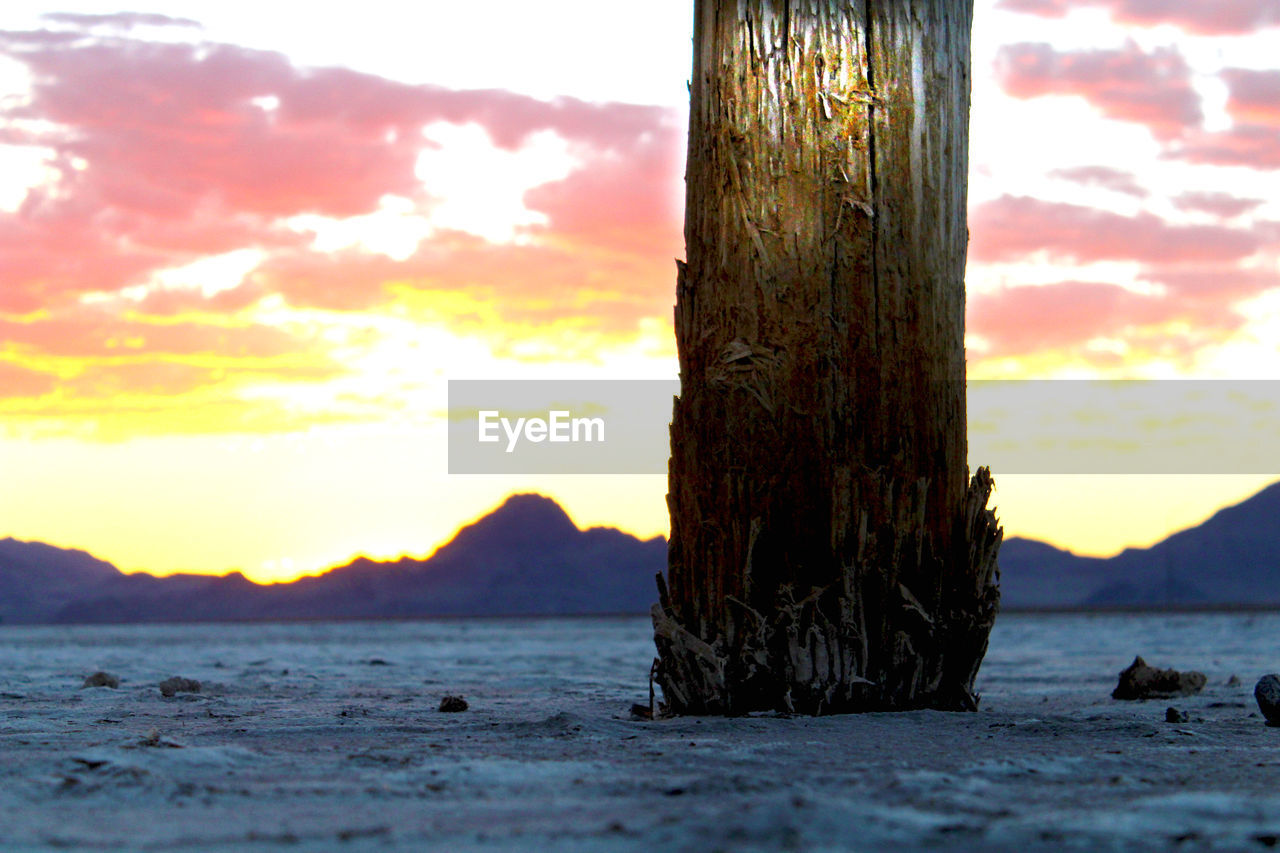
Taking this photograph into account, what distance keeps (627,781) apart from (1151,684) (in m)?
3.91

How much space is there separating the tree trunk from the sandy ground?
279 mm

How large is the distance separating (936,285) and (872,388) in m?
0.45

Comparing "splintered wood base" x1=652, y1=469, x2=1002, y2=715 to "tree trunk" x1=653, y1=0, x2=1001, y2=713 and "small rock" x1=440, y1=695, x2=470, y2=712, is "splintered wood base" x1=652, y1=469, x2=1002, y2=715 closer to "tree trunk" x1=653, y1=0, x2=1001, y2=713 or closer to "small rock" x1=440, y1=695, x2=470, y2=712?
"tree trunk" x1=653, y1=0, x2=1001, y2=713

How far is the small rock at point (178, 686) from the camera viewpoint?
209 inches

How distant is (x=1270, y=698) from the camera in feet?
13.0

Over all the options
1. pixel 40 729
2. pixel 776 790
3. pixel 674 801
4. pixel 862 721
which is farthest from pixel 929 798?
pixel 40 729

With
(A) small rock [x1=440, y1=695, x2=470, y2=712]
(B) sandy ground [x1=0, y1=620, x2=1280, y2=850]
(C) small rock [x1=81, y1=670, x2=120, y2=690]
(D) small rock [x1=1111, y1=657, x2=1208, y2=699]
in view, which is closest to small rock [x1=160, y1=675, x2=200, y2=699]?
(C) small rock [x1=81, y1=670, x2=120, y2=690]

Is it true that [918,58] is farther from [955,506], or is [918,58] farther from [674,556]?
[674,556]

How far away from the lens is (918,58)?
418 centimetres

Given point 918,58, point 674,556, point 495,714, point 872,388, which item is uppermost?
point 918,58

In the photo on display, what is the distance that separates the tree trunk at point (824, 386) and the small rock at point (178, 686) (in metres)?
2.41

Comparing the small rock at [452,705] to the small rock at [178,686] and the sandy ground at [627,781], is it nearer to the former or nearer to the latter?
the sandy ground at [627,781]

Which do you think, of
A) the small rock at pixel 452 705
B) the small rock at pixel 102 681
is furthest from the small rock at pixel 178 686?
the small rock at pixel 452 705

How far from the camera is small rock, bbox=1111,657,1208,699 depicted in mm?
5598
